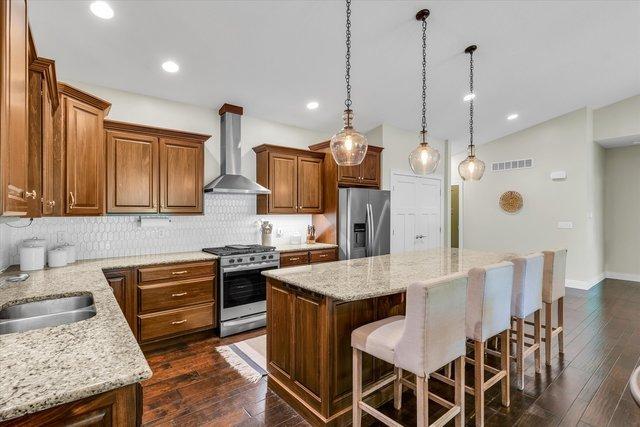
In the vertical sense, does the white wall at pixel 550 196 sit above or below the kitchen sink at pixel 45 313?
above

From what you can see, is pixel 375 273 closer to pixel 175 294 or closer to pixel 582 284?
pixel 175 294

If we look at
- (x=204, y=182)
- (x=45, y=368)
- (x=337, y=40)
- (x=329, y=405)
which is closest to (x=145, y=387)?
(x=329, y=405)

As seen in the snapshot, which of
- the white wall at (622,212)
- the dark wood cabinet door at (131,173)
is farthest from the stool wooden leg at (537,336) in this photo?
the white wall at (622,212)

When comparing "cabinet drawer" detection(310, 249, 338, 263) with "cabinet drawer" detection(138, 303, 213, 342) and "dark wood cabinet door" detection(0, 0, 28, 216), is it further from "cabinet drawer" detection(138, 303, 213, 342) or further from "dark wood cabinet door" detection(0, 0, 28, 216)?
"dark wood cabinet door" detection(0, 0, 28, 216)

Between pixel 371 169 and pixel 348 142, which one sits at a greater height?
pixel 371 169

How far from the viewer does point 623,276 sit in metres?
6.41

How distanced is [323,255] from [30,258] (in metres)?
3.08

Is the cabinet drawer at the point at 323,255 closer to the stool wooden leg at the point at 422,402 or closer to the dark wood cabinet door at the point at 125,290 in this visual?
the dark wood cabinet door at the point at 125,290

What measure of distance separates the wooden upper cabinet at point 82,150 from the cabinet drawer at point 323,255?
8.19ft

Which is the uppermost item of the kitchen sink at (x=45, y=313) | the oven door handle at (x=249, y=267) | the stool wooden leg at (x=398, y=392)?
the kitchen sink at (x=45, y=313)

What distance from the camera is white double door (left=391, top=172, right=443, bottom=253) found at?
5.44 metres

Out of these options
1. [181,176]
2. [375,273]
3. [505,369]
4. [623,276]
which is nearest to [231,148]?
[181,176]

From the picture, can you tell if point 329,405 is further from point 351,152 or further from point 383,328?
point 351,152

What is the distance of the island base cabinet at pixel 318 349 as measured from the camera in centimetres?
199
